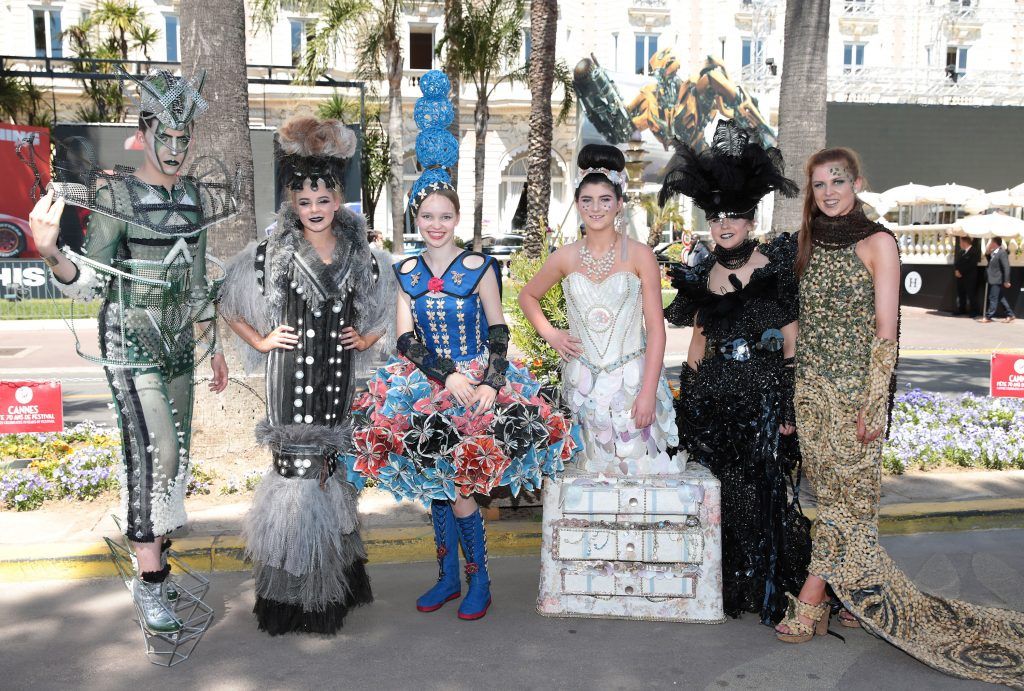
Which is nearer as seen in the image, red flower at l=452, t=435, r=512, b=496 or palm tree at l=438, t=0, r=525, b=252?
red flower at l=452, t=435, r=512, b=496

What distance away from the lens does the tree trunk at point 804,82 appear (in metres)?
8.38

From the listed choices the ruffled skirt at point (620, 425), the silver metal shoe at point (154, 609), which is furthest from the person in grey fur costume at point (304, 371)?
the ruffled skirt at point (620, 425)

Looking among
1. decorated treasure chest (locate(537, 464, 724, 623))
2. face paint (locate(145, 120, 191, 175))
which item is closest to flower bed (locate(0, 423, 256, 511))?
face paint (locate(145, 120, 191, 175))

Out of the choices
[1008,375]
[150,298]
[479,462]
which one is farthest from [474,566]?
[1008,375]

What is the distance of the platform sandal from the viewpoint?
4207 millimetres

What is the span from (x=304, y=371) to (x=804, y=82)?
20.6 feet

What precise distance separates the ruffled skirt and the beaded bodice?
24.0 inches

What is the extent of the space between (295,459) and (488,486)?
0.94 m

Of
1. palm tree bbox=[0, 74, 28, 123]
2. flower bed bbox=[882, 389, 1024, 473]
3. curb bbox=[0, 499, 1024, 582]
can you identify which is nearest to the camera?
curb bbox=[0, 499, 1024, 582]

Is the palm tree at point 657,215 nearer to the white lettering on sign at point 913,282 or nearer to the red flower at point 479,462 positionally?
the white lettering on sign at point 913,282

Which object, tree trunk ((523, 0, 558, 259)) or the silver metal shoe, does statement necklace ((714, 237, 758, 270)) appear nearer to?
the silver metal shoe

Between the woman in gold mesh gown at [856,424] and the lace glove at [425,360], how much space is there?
1.68 metres

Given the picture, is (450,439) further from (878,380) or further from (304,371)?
(878,380)

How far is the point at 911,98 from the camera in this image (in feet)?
123
